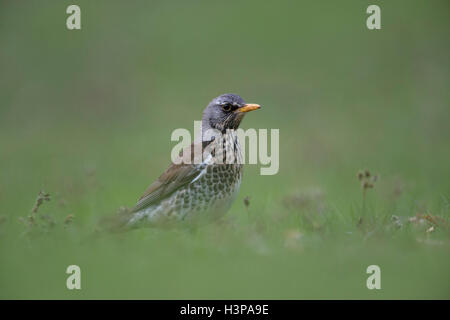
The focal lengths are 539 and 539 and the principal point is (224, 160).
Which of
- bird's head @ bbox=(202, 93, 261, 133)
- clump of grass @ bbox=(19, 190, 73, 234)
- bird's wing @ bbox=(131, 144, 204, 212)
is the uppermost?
bird's head @ bbox=(202, 93, 261, 133)

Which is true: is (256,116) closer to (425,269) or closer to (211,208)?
(211,208)

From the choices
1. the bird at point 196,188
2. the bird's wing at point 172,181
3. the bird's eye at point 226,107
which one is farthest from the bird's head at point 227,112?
the bird's wing at point 172,181

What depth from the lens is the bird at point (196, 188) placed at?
552cm

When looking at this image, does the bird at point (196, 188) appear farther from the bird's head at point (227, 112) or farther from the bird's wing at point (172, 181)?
the bird's head at point (227, 112)

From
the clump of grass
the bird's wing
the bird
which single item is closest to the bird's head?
the bird

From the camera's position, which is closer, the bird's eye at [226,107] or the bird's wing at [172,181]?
the bird's wing at [172,181]

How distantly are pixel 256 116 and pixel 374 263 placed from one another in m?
8.92

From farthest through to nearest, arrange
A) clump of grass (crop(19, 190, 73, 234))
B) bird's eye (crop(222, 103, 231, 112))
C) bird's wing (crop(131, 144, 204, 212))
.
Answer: bird's eye (crop(222, 103, 231, 112))
bird's wing (crop(131, 144, 204, 212))
clump of grass (crop(19, 190, 73, 234))

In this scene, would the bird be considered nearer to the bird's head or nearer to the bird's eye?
the bird's head

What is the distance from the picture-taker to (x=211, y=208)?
550 cm

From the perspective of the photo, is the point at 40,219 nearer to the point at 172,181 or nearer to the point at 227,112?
the point at 172,181

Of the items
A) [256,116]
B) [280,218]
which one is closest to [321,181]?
[280,218]

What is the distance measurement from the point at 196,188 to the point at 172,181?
0.30m

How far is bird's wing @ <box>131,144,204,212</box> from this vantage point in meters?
5.62
